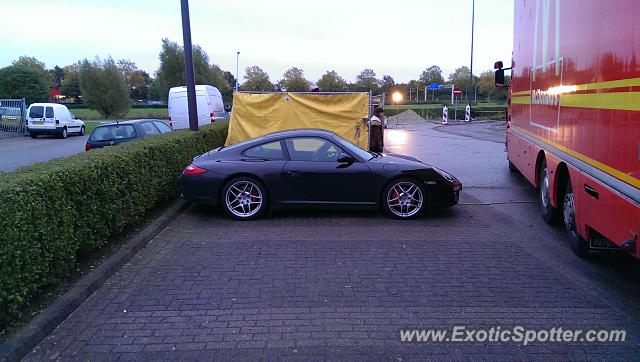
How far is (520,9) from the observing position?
9.23 meters

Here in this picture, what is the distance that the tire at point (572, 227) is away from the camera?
570 centimetres

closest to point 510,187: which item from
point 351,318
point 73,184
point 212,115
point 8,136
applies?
point 351,318

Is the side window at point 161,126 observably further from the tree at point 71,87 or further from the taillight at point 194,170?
the tree at point 71,87

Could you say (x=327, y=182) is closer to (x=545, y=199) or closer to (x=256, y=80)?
(x=545, y=199)

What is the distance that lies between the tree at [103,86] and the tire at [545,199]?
142ft

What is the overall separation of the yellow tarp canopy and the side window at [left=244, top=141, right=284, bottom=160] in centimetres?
593

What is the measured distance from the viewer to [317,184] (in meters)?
7.44

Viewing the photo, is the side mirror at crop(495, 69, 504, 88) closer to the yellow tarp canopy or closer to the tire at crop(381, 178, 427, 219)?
the yellow tarp canopy

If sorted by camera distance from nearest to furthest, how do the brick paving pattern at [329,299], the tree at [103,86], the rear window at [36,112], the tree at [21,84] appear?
the brick paving pattern at [329,299]
the rear window at [36,112]
the tree at [103,86]
the tree at [21,84]

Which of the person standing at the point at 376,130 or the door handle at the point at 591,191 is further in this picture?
the person standing at the point at 376,130

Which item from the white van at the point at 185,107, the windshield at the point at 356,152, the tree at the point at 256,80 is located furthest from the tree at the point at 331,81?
the windshield at the point at 356,152

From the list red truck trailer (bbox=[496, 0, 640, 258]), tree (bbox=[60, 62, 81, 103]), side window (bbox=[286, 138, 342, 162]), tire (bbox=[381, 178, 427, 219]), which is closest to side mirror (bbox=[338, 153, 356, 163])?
side window (bbox=[286, 138, 342, 162])

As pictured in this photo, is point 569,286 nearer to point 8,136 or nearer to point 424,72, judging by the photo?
point 8,136

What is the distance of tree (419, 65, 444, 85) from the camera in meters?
104
